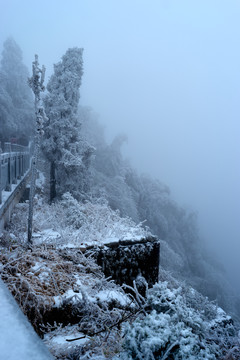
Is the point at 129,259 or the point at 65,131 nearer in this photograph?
the point at 129,259

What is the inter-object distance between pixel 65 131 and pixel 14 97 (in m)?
16.8

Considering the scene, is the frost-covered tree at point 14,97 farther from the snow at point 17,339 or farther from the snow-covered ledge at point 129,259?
the snow at point 17,339

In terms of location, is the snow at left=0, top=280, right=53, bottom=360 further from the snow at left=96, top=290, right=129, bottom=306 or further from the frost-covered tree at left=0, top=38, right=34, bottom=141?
the frost-covered tree at left=0, top=38, right=34, bottom=141

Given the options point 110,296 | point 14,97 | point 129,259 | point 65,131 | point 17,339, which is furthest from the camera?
point 14,97

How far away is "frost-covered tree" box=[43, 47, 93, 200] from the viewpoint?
12062 millimetres

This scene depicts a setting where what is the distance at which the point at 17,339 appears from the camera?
3.28ft

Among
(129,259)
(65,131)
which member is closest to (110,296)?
(129,259)

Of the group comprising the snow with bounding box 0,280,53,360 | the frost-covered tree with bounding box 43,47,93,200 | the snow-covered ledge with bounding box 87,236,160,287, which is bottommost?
the snow-covered ledge with bounding box 87,236,160,287

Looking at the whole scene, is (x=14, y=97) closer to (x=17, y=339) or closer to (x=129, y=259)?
(x=129, y=259)

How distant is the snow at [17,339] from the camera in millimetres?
926

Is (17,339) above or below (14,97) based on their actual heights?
below

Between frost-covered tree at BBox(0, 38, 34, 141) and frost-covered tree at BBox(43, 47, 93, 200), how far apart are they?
37.3 feet

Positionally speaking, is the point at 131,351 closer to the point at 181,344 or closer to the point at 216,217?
the point at 181,344

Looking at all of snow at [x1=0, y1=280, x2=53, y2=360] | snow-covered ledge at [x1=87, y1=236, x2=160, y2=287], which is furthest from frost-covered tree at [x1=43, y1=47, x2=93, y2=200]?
Result: snow at [x1=0, y1=280, x2=53, y2=360]
